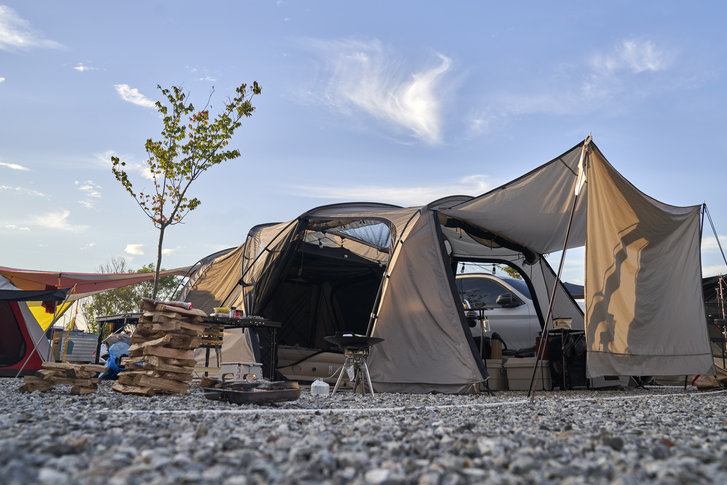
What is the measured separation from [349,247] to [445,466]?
6.92 meters

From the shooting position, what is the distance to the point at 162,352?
5301 mm

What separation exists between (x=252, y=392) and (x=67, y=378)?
6.94 ft

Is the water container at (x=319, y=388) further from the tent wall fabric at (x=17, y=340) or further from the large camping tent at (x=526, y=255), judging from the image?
the tent wall fabric at (x=17, y=340)

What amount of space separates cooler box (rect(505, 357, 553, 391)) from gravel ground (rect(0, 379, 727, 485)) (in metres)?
3.14

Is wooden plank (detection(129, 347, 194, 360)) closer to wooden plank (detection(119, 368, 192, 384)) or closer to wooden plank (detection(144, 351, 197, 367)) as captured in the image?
wooden plank (detection(144, 351, 197, 367))

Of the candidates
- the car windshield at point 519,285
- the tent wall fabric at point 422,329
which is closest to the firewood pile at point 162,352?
the tent wall fabric at point 422,329

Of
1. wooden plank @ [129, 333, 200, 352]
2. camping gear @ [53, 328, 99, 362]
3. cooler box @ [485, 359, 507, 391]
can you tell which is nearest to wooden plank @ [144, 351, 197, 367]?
wooden plank @ [129, 333, 200, 352]

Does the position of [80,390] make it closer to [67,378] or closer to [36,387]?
[67,378]

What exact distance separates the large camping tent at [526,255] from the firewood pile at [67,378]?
2.42 m

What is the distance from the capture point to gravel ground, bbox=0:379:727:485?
1.90 metres

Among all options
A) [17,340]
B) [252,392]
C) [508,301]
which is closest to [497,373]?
[508,301]

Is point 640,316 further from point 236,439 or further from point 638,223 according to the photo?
point 236,439

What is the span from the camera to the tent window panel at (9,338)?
891 cm

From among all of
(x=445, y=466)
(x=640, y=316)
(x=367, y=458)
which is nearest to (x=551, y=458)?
(x=445, y=466)
